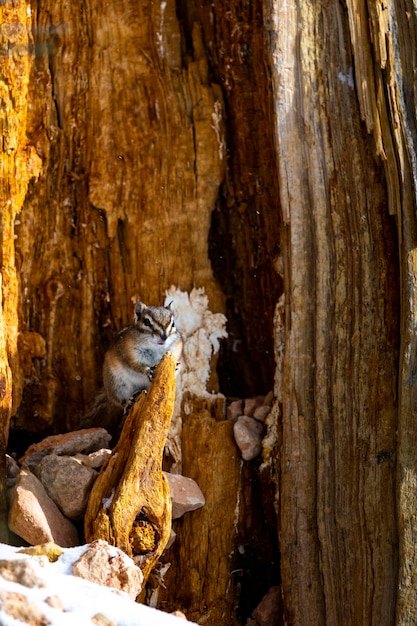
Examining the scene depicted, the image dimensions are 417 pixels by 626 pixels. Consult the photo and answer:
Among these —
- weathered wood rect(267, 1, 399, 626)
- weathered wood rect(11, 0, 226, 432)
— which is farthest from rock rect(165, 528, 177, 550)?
weathered wood rect(11, 0, 226, 432)

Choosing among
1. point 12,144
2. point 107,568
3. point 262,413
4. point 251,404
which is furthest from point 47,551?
point 12,144

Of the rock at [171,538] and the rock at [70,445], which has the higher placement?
the rock at [70,445]

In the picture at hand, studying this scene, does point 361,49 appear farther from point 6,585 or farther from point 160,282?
point 6,585

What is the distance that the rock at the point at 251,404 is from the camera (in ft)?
19.6

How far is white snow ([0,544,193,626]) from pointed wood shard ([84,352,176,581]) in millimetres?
884

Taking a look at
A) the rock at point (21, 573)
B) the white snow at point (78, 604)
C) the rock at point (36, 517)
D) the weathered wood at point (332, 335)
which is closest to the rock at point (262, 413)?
the weathered wood at point (332, 335)

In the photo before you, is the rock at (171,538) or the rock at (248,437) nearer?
the rock at (171,538)

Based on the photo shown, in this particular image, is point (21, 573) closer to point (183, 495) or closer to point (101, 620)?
point (101, 620)

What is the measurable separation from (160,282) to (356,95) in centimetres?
187

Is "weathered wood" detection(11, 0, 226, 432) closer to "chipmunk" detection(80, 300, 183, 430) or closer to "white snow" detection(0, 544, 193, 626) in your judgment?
"chipmunk" detection(80, 300, 183, 430)

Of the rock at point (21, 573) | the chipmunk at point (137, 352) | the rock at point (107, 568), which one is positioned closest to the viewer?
the rock at point (21, 573)

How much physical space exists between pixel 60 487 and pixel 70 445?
1.59 ft

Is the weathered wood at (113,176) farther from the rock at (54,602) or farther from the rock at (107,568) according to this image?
the rock at (54,602)

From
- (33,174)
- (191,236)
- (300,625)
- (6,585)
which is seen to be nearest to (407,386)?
(300,625)
